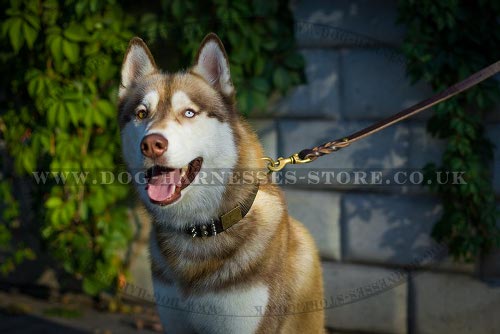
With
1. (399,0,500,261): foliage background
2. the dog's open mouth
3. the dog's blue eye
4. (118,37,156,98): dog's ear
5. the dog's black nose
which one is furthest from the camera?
(399,0,500,261): foliage background

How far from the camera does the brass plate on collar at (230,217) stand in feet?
8.72

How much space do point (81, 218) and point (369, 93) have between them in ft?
8.00

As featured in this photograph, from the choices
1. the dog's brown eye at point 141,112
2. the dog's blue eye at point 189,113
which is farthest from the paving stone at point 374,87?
the dog's brown eye at point 141,112

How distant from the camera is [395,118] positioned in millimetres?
2629

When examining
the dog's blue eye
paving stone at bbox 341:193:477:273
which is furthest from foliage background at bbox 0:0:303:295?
the dog's blue eye

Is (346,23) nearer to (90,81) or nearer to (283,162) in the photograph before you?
(283,162)

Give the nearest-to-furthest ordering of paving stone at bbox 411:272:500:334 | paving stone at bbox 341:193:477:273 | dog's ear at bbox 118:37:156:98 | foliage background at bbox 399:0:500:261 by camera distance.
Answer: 1. dog's ear at bbox 118:37:156:98
2. foliage background at bbox 399:0:500:261
3. paving stone at bbox 411:272:500:334
4. paving stone at bbox 341:193:477:273

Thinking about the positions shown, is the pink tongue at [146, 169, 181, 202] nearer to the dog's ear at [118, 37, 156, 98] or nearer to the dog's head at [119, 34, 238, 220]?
the dog's head at [119, 34, 238, 220]

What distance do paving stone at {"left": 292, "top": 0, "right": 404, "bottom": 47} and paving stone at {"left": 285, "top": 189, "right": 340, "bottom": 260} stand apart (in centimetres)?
109

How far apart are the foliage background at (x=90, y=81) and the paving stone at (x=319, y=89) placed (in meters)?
0.08

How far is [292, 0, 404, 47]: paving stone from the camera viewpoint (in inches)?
153

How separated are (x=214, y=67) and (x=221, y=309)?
44.8 inches

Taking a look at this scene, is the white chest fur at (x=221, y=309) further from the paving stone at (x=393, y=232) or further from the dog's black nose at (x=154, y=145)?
the paving stone at (x=393, y=232)

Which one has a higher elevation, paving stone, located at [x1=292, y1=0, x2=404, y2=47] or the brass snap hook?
paving stone, located at [x1=292, y1=0, x2=404, y2=47]
